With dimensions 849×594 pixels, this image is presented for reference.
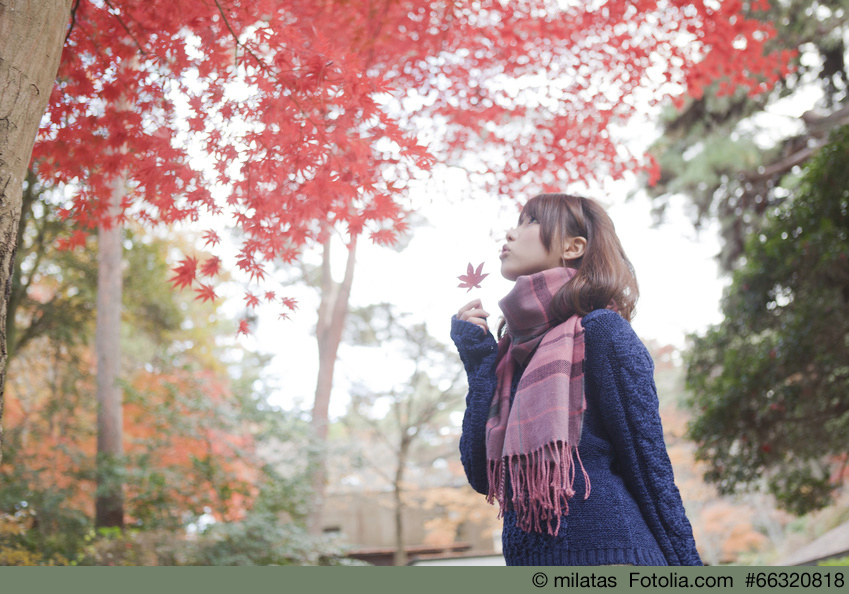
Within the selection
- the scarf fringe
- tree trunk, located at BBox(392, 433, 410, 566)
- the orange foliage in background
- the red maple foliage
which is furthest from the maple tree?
tree trunk, located at BBox(392, 433, 410, 566)

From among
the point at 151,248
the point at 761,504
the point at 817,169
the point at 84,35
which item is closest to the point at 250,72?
the point at 84,35

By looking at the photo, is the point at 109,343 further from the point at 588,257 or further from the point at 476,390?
the point at 588,257

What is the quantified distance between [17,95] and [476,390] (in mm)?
1425

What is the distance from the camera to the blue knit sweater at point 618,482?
128 centimetres

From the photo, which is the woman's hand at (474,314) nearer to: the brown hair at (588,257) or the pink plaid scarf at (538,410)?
the pink plaid scarf at (538,410)

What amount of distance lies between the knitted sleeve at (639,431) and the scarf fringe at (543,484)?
4.4 inches

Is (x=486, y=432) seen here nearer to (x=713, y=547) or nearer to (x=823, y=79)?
(x=823, y=79)

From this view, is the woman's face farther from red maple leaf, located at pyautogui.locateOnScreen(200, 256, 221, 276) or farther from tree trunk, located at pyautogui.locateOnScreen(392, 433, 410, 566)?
tree trunk, located at pyautogui.locateOnScreen(392, 433, 410, 566)

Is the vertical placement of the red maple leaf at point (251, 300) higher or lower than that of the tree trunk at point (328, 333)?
lower

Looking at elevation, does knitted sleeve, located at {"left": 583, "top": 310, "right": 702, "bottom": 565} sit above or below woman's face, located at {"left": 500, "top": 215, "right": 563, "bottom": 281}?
below

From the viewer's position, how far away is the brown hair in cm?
150

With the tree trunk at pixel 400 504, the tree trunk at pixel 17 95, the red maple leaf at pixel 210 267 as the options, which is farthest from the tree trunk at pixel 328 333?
the tree trunk at pixel 17 95

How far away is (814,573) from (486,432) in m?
0.78

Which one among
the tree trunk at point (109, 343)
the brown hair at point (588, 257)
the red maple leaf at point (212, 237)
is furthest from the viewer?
the tree trunk at point (109, 343)
